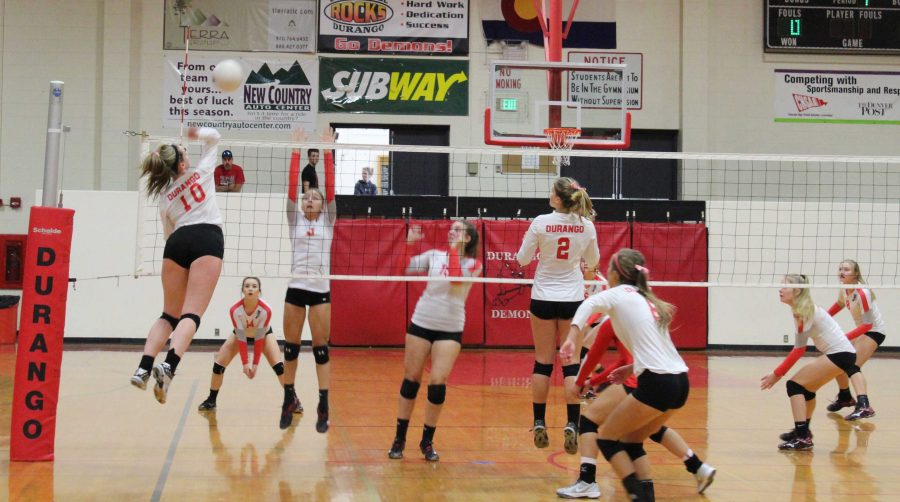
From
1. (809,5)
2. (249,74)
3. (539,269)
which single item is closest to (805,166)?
(809,5)

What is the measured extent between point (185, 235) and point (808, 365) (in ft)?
16.5

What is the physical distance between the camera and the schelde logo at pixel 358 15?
16.8 meters

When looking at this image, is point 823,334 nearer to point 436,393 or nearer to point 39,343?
point 436,393

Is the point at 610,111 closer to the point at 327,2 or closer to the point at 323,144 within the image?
the point at 327,2

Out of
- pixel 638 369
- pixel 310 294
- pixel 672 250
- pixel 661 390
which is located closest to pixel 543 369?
pixel 638 369

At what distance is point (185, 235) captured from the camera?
6.01 metres

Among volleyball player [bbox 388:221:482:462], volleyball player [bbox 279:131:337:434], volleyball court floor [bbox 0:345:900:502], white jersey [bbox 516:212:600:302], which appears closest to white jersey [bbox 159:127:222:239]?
volleyball player [bbox 279:131:337:434]

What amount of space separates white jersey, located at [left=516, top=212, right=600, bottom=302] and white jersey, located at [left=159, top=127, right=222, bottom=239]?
222cm

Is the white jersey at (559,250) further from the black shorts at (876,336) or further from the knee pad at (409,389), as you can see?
the black shorts at (876,336)

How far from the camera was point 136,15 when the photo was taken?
1666 cm

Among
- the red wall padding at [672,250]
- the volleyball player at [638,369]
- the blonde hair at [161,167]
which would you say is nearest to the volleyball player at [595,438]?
the volleyball player at [638,369]

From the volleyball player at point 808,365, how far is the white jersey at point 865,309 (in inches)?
77.0

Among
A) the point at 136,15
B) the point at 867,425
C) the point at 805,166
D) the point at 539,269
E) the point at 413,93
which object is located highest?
the point at 136,15

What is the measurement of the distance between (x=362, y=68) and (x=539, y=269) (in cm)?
1087
